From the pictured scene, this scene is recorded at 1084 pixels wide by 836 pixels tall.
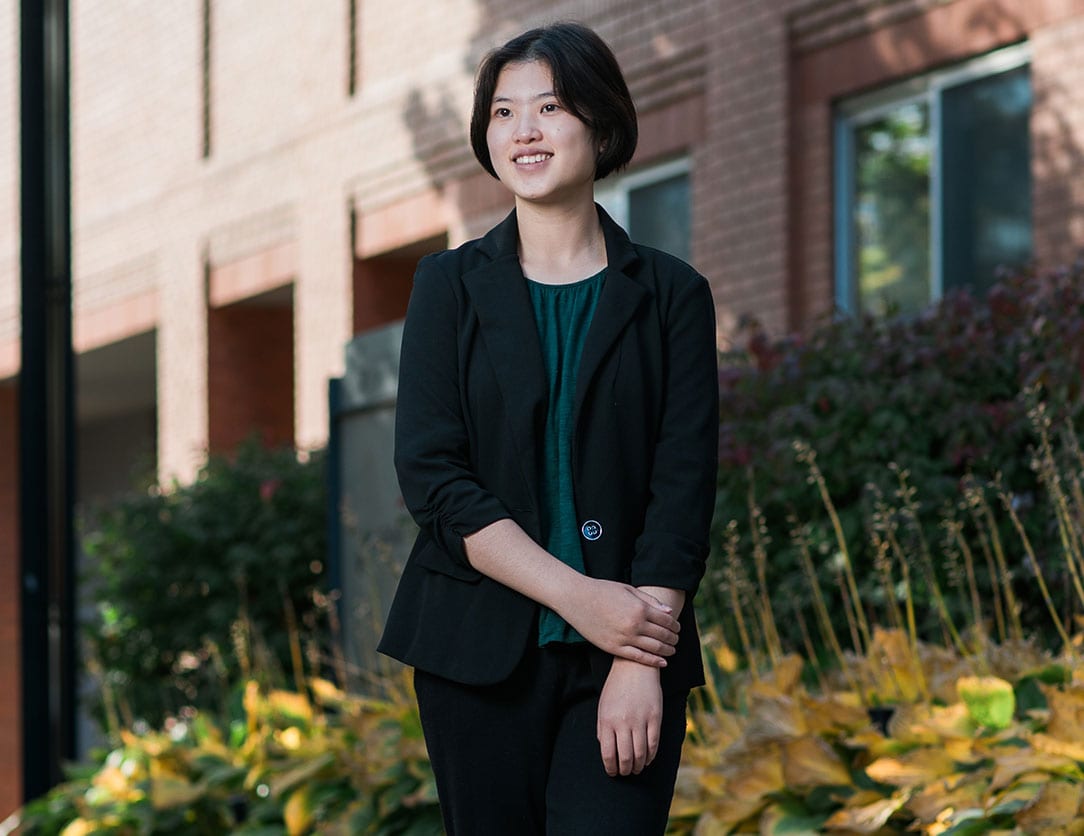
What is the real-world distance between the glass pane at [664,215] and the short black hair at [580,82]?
314 inches

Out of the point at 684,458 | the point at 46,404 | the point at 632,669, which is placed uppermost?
the point at 46,404

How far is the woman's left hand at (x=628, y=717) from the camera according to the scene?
2.77 meters

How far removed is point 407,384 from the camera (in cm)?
298

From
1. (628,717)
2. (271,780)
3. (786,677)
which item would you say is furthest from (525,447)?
(271,780)

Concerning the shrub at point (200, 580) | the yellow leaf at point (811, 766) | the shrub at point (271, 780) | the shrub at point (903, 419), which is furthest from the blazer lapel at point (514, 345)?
the shrub at point (200, 580)

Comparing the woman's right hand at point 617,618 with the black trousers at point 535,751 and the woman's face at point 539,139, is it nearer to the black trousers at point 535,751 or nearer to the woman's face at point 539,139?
the black trousers at point 535,751

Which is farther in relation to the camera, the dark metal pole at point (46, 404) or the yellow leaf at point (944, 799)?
the dark metal pole at point (46, 404)

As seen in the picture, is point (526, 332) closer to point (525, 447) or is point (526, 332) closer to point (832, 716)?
point (525, 447)

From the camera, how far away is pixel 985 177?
9.26 metres

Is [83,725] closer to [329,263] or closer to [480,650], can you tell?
[329,263]

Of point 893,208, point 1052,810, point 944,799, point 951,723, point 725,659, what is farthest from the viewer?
point 893,208

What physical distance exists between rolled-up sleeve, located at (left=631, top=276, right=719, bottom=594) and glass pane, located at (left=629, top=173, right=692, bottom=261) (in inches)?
316

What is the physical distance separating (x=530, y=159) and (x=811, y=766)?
Result: 7.88ft

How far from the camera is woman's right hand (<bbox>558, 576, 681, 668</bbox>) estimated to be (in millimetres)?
2752
